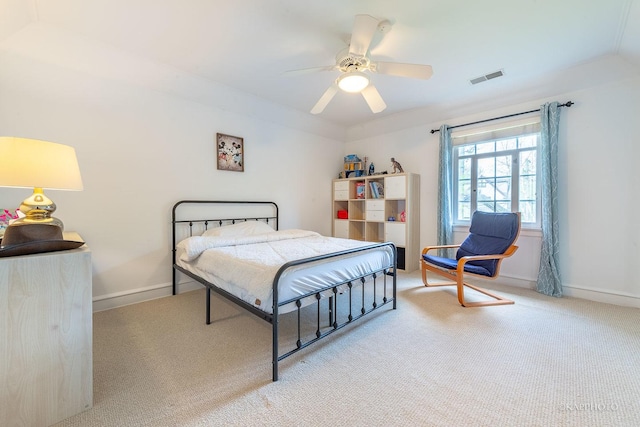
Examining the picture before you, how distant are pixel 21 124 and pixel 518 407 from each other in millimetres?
4235

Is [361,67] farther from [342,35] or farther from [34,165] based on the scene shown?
[34,165]

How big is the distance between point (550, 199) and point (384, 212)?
2111 mm

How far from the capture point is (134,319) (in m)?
2.51

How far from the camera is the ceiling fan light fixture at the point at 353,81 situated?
2234mm

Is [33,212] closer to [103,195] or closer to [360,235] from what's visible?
[103,195]

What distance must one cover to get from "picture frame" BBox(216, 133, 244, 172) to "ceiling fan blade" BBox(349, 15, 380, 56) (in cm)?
214

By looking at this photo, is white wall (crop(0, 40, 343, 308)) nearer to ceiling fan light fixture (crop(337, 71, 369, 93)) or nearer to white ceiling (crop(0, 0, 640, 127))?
white ceiling (crop(0, 0, 640, 127))

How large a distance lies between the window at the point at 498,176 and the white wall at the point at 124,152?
3.06m

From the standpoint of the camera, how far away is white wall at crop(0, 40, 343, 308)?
93.0 inches

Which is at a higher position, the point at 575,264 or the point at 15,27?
the point at 15,27

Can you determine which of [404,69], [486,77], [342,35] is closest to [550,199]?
[486,77]

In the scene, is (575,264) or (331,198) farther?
(331,198)

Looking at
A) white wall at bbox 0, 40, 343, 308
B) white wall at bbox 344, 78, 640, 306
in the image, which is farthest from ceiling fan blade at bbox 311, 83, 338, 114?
white wall at bbox 344, 78, 640, 306

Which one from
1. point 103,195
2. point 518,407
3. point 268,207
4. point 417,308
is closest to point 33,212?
point 103,195
